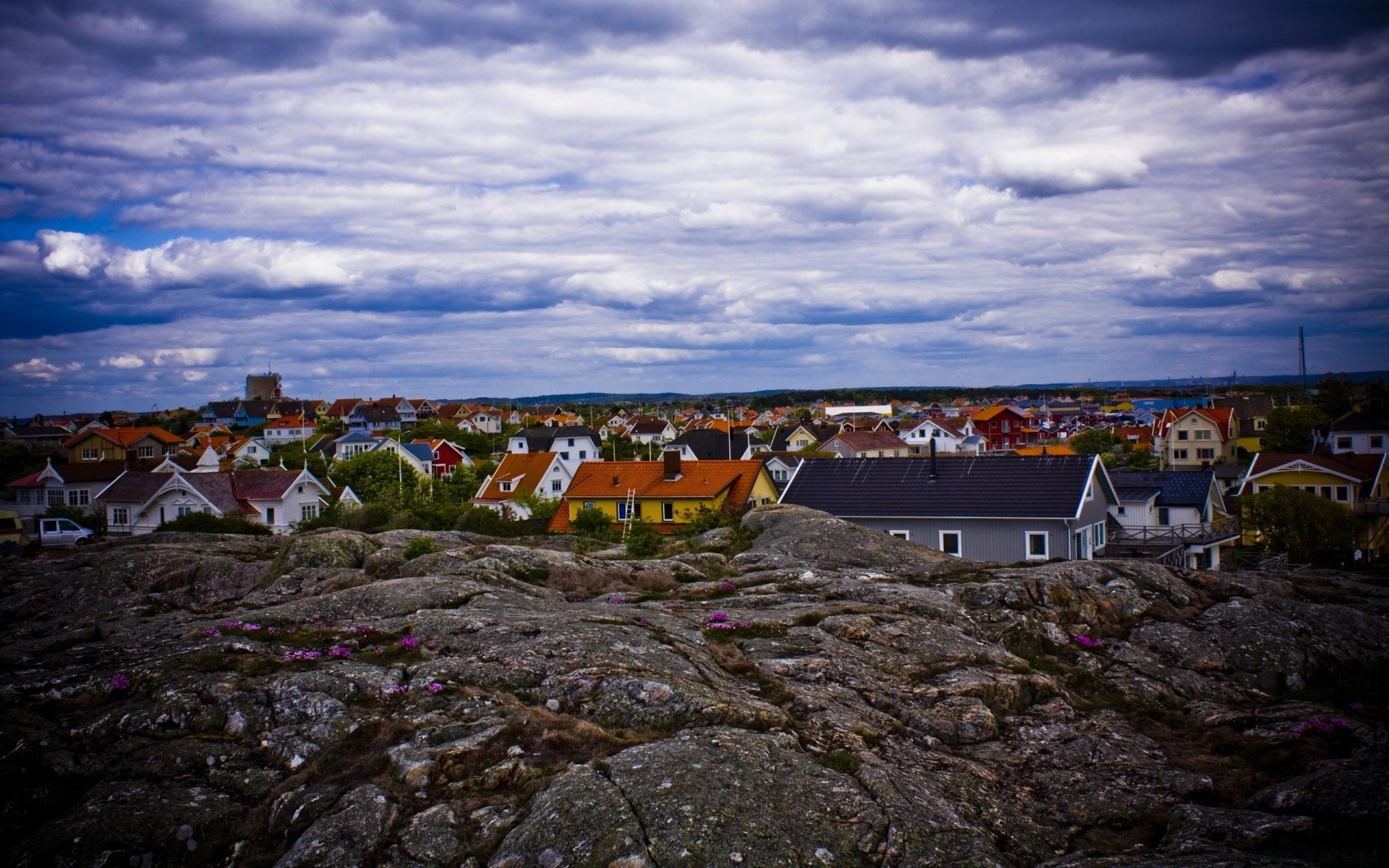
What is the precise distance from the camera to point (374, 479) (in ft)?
241

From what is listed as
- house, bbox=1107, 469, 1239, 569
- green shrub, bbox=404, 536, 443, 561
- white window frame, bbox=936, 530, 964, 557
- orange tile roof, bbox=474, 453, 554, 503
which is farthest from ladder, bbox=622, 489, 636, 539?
green shrub, bbox=404, 536, 443, 561

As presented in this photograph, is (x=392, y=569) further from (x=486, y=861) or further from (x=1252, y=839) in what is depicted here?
(x=1252, y=839)

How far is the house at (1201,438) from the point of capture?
310 feet

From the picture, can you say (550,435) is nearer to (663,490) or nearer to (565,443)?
(565,443)

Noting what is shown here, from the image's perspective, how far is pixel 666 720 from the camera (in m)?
10.8

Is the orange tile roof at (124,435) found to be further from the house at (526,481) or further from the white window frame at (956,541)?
the white window frame at (956,541)

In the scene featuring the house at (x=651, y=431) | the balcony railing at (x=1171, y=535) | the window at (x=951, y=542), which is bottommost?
the balcony railing at (x=1171, y=535)

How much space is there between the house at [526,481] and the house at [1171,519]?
40715 mm

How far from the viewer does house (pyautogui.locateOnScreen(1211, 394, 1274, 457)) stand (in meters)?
95.6

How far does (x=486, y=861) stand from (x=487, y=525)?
3495 centimetres

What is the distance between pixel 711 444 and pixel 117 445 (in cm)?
7522

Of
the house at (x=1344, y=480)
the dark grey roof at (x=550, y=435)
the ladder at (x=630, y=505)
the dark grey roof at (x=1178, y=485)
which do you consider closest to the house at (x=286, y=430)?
the dark grey roof at (x=550, y=435)

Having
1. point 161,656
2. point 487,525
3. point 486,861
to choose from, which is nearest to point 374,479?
point 487,525

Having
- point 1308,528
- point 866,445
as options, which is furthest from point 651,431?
point 1308,528
